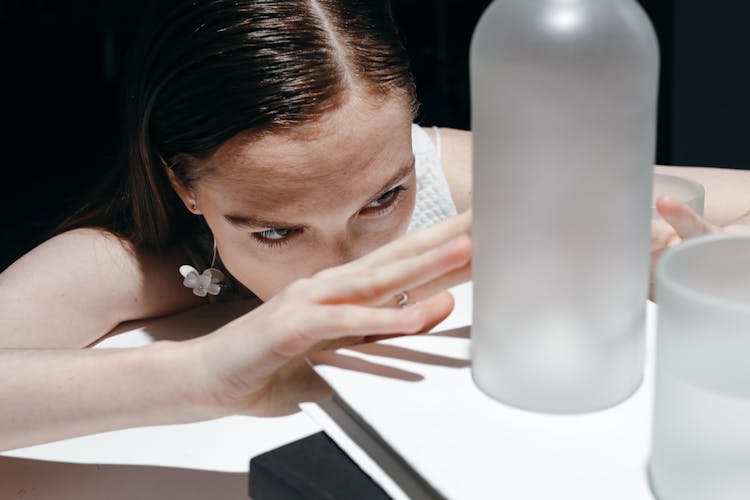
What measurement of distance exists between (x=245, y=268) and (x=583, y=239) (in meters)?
0.51

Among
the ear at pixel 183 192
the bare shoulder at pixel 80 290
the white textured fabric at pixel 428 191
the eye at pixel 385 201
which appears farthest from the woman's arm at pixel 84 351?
the white textured fabric at pixel 428 191

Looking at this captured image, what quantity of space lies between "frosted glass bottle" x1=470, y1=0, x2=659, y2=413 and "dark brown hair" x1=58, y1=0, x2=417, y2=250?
404 millimetres

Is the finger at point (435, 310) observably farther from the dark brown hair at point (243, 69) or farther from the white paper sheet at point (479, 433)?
the dark brown hair at point (243, 69)

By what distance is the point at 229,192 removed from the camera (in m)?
0.73

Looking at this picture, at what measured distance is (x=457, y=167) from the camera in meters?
1.22

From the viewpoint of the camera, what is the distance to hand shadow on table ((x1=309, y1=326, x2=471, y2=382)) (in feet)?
1.32

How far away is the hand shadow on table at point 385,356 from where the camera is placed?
401 millimetres

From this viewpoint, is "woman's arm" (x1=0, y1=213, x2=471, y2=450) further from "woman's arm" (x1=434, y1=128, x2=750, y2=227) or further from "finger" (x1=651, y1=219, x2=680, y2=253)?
"woman's arm" (x1=434, y1=128, x2=750, y2=227)

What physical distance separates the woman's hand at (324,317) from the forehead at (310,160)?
0.66 feet

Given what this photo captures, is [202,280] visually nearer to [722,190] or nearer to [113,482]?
[113,482]

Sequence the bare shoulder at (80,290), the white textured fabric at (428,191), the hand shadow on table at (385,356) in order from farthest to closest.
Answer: the white textured fabric at (428,191)
the bare shoulder at (80,290)
the hand shadow on table at (385,356)

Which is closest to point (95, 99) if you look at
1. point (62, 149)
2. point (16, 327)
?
point (62, 149)

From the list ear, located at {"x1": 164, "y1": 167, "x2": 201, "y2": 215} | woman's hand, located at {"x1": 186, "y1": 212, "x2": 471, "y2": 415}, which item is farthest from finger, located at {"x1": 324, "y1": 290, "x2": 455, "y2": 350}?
ear, located at {"x1": 164, "y1": 167, "x2": 201, "y2": 215}

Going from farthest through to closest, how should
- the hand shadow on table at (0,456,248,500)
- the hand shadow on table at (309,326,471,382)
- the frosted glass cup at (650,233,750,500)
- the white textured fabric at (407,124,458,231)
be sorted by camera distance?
the white textured fabric at (407,124,458,231) < the hand shadow on table at (0,456,248,500) < the hand shadow on table at (309,326,471,382) < the frosted glass cup at (650,233,750,500)
